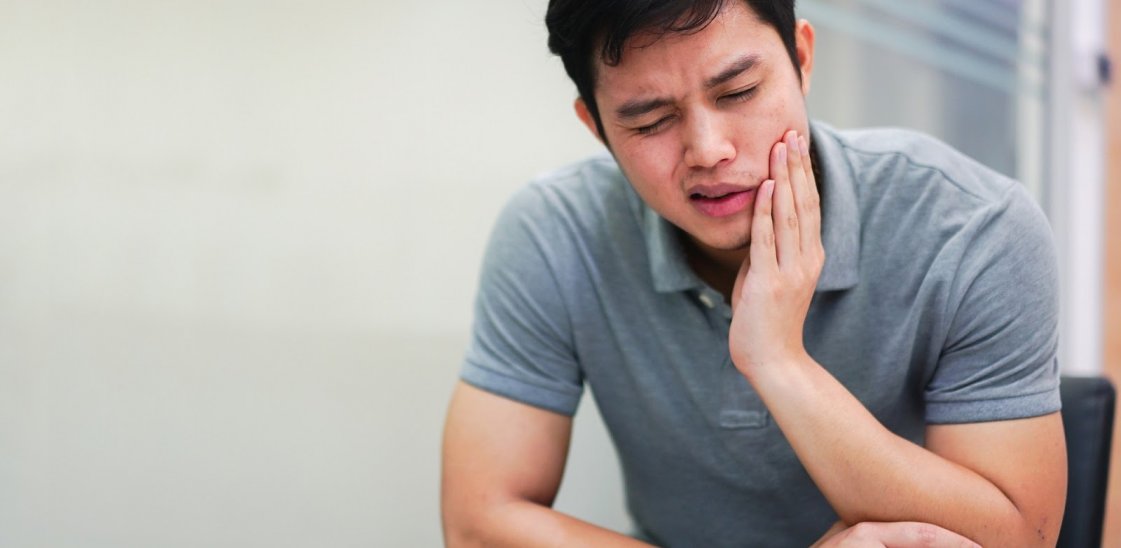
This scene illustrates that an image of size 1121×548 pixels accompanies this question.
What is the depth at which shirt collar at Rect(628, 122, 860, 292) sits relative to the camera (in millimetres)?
1309

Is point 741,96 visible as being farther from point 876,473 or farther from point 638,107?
point 876,473

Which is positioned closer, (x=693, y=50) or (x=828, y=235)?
(x=693, y=50)

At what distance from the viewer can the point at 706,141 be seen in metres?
1.17

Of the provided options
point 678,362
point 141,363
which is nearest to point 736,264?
point 678,362

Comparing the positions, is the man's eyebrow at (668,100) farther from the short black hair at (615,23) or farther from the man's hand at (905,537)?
the man's hand at (905,537)

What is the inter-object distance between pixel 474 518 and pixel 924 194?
66 cm

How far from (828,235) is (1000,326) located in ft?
0.71

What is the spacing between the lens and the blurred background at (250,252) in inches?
47.9

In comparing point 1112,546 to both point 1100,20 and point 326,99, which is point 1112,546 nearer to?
point 1100,20

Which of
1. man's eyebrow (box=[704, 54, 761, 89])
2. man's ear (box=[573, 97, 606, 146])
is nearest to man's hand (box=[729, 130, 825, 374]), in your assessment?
man's eyebrow (box=[704, 54, 761, 89])

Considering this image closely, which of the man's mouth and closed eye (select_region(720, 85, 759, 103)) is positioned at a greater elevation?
closed eye (select_region(720, 85, 759, 103))

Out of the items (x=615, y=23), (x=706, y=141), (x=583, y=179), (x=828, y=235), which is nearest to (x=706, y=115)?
(x=706, y=141)

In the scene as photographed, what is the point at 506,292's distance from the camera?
1413mm

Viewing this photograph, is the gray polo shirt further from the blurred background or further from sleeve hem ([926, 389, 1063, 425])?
the blurred background
